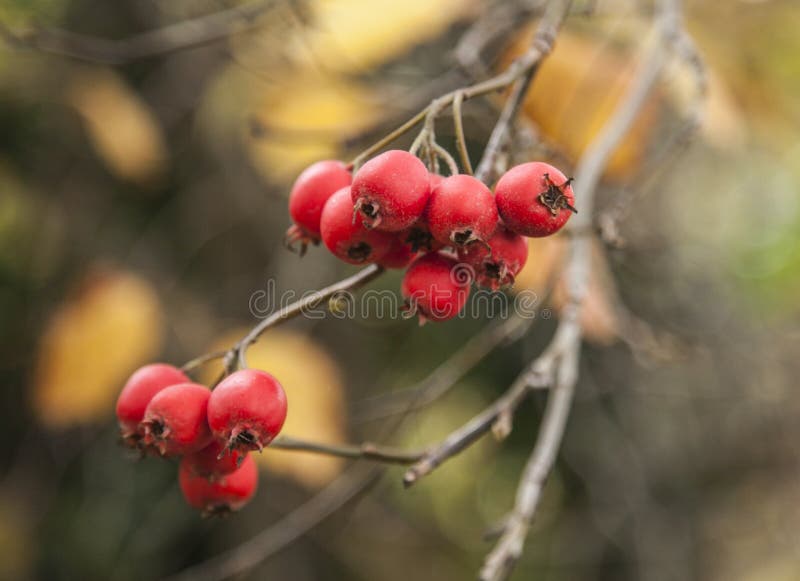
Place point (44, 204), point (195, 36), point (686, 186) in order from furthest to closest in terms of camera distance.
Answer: point (686, 186) < point (44, 204) < point (195, 36)

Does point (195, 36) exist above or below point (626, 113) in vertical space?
below

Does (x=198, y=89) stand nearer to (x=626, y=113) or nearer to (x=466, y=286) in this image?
(x=626, y=113)

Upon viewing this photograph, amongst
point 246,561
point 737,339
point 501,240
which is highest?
point 501,240

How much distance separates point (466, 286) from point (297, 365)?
1.57m

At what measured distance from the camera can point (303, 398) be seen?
2363mm

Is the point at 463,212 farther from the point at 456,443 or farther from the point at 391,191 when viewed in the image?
the point at 456,443

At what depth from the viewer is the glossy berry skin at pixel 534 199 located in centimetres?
90

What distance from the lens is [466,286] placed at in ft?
3.21

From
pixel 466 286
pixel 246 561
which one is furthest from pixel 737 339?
pixel 466 286

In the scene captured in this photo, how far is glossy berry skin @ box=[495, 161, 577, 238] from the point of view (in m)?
0.90

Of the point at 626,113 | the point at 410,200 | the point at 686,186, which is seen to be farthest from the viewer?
the point at 686,186

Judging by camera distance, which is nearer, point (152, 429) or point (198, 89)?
point (152, 429)

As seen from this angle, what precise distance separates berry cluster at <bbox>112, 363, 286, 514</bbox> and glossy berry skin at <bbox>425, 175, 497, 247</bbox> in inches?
12.0

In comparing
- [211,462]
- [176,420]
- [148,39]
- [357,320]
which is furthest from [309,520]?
[148,39]
